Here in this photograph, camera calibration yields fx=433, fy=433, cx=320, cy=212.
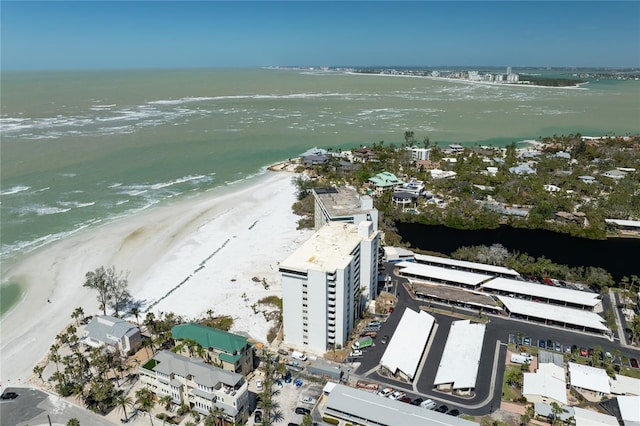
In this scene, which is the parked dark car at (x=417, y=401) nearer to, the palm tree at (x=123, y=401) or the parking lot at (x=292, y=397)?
the parking lot at (x=292, y=397)

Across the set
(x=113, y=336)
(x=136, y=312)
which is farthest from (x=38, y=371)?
(x=136, y=312)

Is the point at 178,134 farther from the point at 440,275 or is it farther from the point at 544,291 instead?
the point at 544,291

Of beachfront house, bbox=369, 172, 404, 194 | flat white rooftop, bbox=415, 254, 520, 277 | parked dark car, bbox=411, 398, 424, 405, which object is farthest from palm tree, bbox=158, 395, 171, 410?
beachfront house, bbox=369, 172, 404, 194

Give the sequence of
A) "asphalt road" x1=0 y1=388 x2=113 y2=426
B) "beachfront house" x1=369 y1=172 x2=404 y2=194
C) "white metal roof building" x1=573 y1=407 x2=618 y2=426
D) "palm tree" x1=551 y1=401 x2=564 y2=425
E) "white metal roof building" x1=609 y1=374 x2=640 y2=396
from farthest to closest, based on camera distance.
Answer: "beachfront house" x1=369 y1=172 x2=404 y2=194 < "white metal roof building" x1=609 y1=374 x2=640 y2=396 < "asphalt road" x1=0 y1=388 x2=113 y2=426 < "white metal roof building" x1=573 y1=407 x2=618 y2=426 < "palm tree" x1=551 y1=401 x2=564 y2=425

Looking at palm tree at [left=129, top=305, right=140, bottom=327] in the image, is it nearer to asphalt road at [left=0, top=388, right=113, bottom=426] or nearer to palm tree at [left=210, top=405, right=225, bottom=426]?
asphalt road at [left=0, top=388, right=113, bottom=426]

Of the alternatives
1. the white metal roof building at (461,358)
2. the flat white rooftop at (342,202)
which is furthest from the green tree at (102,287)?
the white metal roof building at (461,358)

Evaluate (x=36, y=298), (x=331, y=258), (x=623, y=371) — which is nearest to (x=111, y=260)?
(x=36, y=298)
